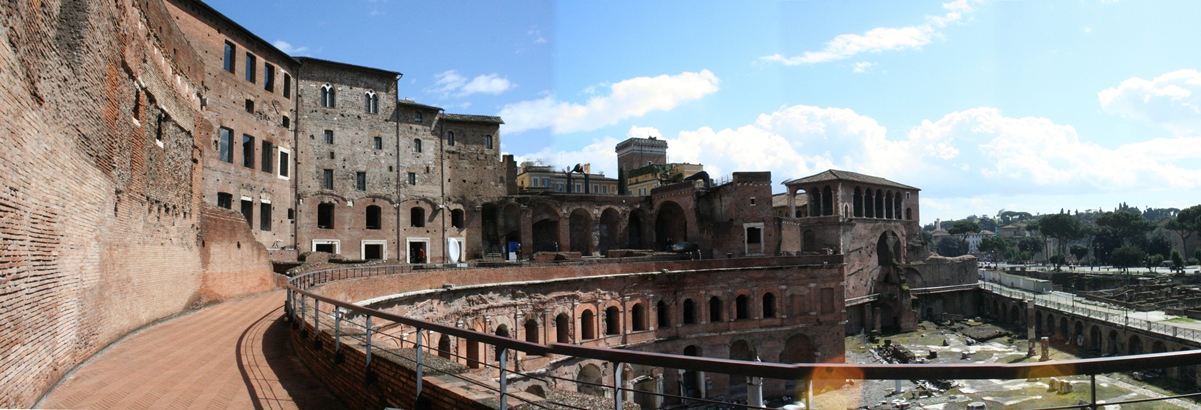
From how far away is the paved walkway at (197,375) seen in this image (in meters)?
7.27

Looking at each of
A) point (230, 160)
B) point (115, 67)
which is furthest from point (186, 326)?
point (230, 160)

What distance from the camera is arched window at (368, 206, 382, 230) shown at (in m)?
37.2

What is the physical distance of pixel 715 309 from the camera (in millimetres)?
32656

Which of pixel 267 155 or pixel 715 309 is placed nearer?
pixel 267 155

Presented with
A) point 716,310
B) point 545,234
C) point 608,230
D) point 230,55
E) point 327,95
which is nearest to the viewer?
point 230,55

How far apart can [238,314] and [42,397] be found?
24.1 feet

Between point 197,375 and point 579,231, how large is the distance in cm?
3590

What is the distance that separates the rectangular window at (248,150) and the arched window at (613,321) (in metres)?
17.9

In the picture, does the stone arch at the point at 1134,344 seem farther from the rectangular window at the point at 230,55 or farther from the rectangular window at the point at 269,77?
the rectangular window at the point at 230,55

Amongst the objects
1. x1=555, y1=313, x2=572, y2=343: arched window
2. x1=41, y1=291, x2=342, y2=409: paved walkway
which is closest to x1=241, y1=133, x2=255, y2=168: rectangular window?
x1=555, y1=313, x2=572, y2=343: arched window

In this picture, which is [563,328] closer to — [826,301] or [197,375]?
[826,301]

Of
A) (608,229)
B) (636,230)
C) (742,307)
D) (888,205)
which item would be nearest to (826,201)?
(888,205)

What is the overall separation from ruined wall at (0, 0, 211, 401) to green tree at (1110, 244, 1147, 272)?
100975 mm

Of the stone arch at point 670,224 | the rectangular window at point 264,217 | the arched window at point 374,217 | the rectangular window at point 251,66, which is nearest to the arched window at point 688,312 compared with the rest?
the stone arch at point 670,224
